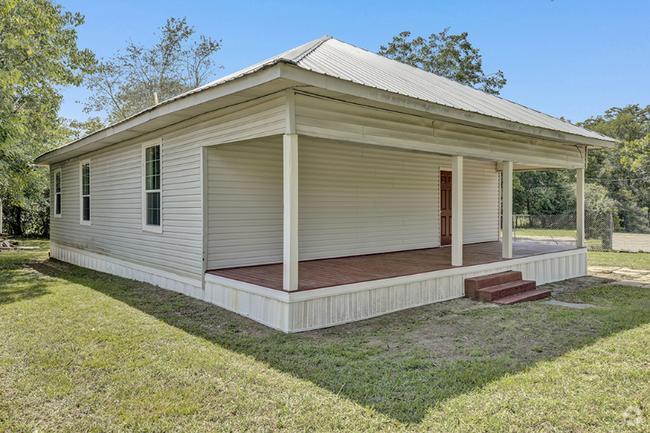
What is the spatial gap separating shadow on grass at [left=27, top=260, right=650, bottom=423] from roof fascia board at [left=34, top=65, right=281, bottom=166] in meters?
2.70

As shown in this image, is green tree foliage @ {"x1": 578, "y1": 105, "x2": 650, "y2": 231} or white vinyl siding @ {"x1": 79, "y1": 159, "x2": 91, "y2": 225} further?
green tree foliage @ {"x1": 578, "y1": 105, "x2": 650, "y2": 231}

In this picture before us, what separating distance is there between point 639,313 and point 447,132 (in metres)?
3.59

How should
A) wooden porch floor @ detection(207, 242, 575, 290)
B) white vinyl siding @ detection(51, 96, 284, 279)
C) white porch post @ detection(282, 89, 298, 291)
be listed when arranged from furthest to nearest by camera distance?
white vinyl siding @ detection(51, 96, 284, 279) < wooden porch floor @ detection(207, 242, 575, 290) < white porch post @ detection(282, 89, 298, 291)

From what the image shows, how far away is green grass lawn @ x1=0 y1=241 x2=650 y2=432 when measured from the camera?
9.07ft

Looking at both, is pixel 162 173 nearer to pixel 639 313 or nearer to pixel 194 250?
pixel 194 250

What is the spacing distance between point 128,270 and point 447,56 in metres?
23.3

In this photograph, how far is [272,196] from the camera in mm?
6906

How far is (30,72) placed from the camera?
10586 mm

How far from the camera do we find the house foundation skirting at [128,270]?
6559 millimetres

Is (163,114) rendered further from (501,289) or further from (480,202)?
(480,202)

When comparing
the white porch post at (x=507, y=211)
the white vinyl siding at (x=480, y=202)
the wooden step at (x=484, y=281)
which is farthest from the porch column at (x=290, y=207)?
the white vinyl siding at (x=480, y=202)

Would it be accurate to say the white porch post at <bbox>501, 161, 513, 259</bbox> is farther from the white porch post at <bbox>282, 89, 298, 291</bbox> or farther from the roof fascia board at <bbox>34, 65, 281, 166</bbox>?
the roof fascia board at <bbox>34, 65, 281, 166</bbox>

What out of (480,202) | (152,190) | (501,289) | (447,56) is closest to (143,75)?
(447,56)

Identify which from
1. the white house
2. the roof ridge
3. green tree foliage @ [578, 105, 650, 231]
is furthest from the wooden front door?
green tree foliage @ [578, 105, 650, 231]
